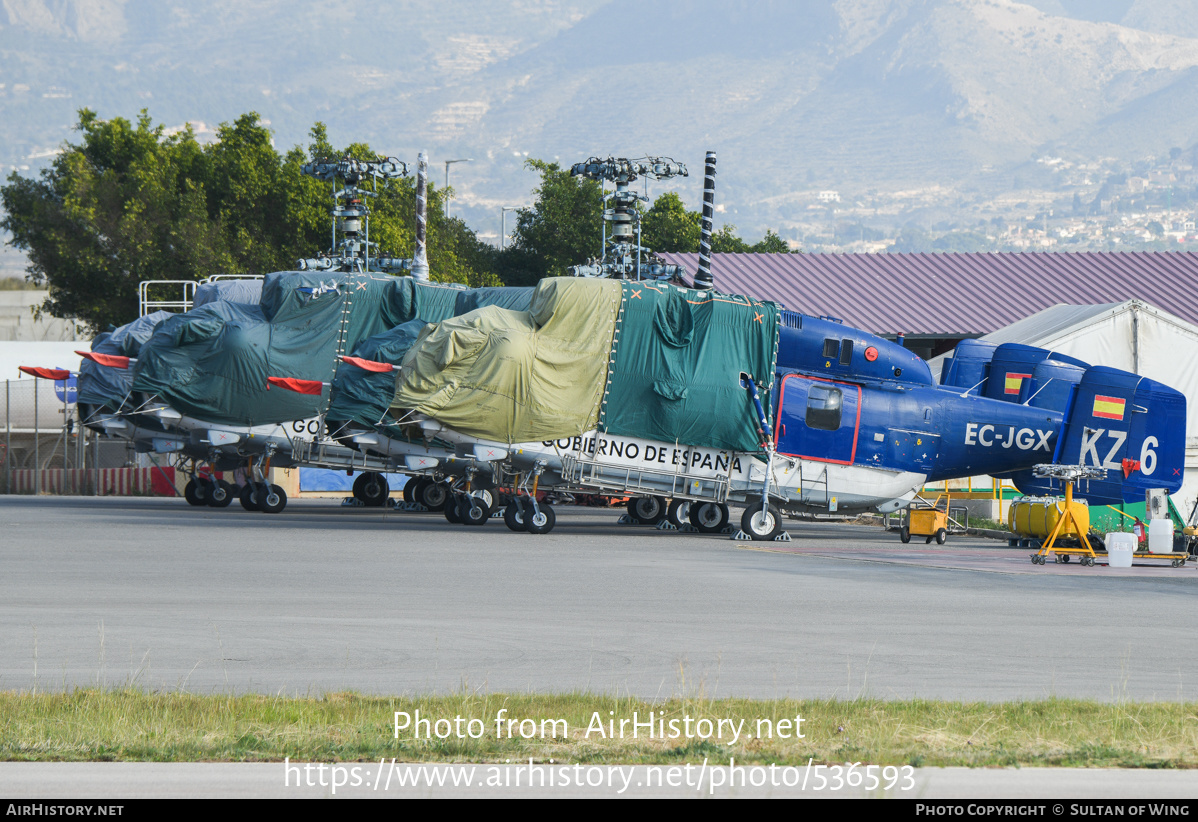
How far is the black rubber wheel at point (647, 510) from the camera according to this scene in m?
33.7

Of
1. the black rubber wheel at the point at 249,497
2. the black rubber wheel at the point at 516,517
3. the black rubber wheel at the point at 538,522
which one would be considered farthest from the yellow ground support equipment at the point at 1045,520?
the black rubber wheel at the point at 249,497

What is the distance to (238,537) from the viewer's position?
24.8 m

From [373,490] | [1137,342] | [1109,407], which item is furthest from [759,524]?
[373,490]

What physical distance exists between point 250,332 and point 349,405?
9.48 ft

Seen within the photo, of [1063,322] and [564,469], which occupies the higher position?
[1063,322]

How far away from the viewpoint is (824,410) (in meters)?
28.7

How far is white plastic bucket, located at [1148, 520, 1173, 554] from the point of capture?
24.2m

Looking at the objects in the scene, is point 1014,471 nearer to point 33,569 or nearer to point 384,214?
point 33,569

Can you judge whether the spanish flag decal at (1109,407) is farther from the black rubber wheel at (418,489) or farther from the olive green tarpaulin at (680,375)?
the black rubber wheel at (418,489)

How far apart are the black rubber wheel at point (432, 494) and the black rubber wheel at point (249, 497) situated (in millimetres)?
5306

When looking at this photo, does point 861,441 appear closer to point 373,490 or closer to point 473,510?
→ point 473,510

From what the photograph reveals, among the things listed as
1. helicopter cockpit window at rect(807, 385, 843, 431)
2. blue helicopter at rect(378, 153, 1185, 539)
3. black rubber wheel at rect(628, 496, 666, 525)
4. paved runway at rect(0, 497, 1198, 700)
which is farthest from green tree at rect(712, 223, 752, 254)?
paved runway at rect(0, 497, 1198, 700)

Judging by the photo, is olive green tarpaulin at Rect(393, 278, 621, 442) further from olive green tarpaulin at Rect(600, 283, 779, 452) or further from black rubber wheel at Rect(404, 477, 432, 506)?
black rubber wheel at Rect(404, 477, 432, 506)
